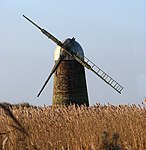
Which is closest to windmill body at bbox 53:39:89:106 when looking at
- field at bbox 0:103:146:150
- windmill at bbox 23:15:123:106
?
windmill at bbox 23:15:123:106

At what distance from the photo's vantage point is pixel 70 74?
2509cm

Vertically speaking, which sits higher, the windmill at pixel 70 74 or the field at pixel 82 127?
the windmill at pixel 70 74

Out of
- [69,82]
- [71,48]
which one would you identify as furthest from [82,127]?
[71,48]

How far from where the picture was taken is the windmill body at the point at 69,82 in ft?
82.3

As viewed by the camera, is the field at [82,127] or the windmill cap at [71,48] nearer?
the field at [82,127]

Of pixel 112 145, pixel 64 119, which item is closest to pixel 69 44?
pixel 64 119

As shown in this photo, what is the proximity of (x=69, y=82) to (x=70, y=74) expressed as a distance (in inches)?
18.6

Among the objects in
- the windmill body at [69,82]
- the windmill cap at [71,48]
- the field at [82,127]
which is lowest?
the field at [82,127]

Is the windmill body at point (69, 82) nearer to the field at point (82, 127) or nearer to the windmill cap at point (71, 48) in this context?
the windmill cap at point (71, 48)

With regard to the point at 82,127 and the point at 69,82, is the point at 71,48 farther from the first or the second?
the point at 82,127

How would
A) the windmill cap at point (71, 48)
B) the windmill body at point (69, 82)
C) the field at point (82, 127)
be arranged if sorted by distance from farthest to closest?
the windmill cap at point (71, 48), the windmill body at point (69, 82), the field at point (82, 127)

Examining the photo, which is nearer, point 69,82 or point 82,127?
point 82,127

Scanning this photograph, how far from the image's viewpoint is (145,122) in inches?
269

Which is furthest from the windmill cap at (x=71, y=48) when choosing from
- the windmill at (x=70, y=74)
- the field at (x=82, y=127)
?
the field at (x=82, y=127)
